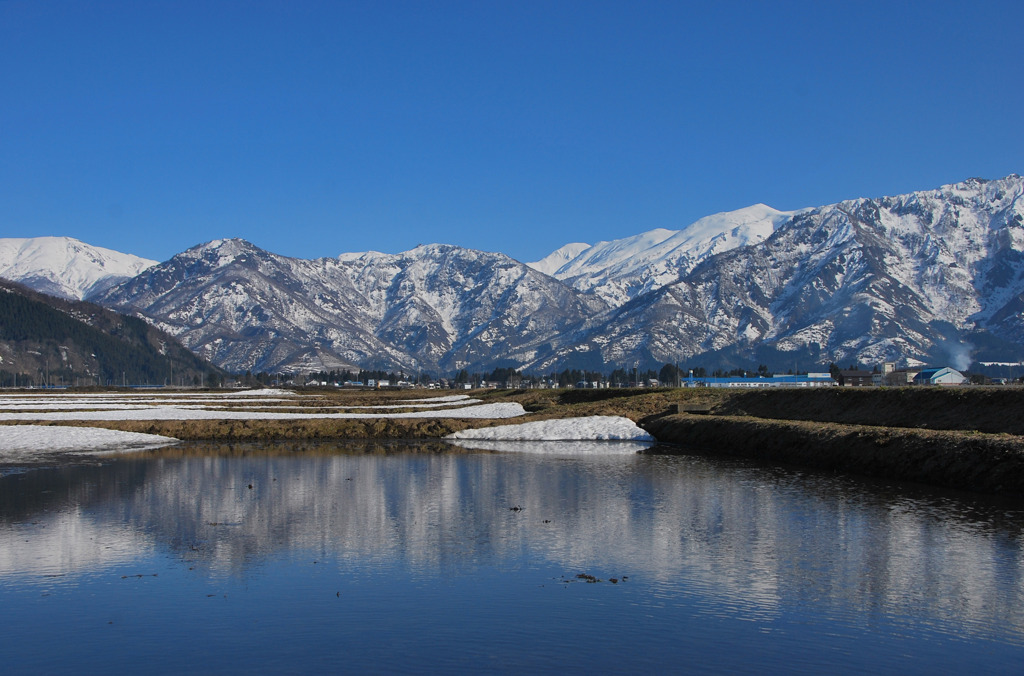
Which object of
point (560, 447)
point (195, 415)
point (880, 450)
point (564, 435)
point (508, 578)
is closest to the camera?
point (508, 578)

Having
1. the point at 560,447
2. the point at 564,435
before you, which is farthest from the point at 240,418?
the point at 560,447

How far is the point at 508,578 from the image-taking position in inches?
1024

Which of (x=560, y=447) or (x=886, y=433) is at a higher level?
(x=886, y=433)

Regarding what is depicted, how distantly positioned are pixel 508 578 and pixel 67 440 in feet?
193

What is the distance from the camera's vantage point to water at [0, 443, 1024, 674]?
1941 cm

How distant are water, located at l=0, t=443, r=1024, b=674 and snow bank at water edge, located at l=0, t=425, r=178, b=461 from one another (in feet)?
76.3

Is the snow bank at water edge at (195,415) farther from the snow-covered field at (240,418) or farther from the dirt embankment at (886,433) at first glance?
the dirt embankment at (886,433)

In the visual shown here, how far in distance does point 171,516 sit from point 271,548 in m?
8.73

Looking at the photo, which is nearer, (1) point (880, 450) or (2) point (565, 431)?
(1) point (880, 450)

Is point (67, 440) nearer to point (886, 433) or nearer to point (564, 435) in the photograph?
point (564, 435)

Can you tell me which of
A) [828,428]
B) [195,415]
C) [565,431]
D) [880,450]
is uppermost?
[195,415]

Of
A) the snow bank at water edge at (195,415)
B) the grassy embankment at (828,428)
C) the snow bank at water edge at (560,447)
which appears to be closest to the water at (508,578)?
the grassy embankment at (828,428)

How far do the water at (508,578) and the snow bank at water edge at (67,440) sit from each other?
915 inches

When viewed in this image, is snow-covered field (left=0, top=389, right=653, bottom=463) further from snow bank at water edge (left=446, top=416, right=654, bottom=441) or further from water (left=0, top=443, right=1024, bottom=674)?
water (left=0, top=443, right=1024, bottom=674)
